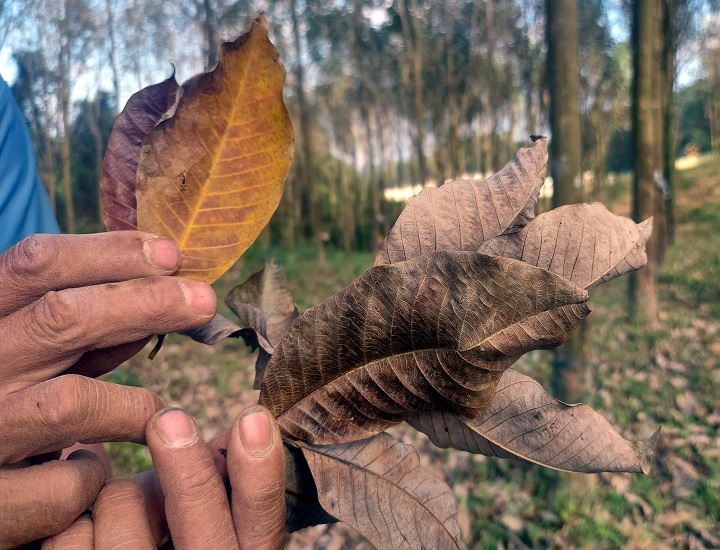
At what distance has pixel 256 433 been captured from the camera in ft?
2.49

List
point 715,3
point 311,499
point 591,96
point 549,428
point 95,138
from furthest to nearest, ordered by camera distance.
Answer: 1. point 591,96
2. point 715,3
3. point 95,138
4. point 311,499
5. point 549,428

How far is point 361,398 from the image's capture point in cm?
79

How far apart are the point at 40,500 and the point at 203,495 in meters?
0.21

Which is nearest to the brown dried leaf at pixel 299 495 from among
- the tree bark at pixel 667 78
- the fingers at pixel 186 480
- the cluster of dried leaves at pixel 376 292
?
the cluster of dried leaves at pixel 376 292

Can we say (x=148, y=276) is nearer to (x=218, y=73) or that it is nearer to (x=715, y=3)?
(x=218, y=73)

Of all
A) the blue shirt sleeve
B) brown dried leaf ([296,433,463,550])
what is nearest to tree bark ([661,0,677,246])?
the blue shirt sleeve

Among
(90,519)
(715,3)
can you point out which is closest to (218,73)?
(90,519)

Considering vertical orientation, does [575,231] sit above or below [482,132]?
below

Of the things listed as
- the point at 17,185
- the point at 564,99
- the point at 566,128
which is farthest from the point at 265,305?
the point at 564,99

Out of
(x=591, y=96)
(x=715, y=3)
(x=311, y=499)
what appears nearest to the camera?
(x=311, y=499)

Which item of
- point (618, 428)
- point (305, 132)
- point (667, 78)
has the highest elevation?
point (667, 78)

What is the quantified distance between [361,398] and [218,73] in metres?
0.48

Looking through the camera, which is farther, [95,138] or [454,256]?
[95,138]

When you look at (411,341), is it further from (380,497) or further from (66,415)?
(66,415)
